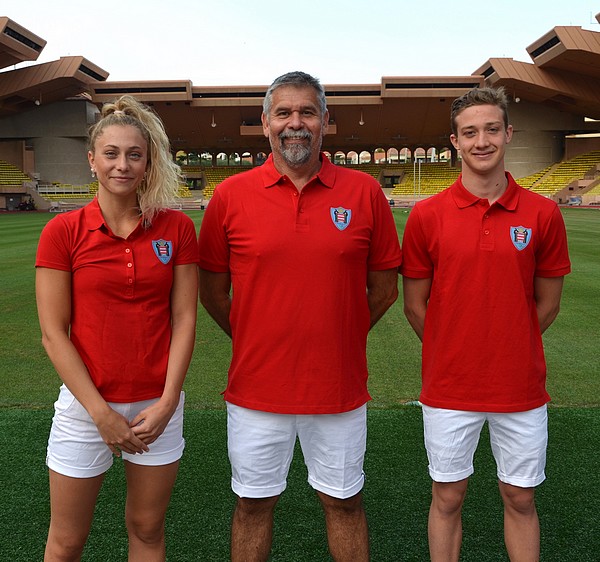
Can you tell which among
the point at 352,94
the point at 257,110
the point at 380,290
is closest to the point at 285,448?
the point at 380,290

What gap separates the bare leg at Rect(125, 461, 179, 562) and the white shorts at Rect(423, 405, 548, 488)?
3.59 ft

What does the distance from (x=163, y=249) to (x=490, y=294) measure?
4.35ft

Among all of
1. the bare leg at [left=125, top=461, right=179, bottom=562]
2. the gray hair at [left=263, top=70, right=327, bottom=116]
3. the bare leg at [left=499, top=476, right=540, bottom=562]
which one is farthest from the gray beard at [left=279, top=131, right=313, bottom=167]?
the bare leg at [left=499, top=476, right=540, bottom=562]

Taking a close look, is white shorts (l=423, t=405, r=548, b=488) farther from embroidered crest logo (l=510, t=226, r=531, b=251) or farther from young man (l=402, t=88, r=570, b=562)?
embroidered crest logo (l=510, t=226, r=531, b=251)

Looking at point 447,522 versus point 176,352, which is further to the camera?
point 447,522

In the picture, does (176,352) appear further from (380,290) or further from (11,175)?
(11,175)

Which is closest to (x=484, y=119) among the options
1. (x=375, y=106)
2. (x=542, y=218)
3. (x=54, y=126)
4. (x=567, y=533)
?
(x=542, y=218)

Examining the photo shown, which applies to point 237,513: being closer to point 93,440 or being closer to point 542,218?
point 93,440

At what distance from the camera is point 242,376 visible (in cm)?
253

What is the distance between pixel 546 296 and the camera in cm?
263

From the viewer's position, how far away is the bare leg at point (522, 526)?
8.26ft

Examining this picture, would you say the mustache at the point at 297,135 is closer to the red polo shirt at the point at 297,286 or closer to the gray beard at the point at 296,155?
the gray beard at the point at 296,155

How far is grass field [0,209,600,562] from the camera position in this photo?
9.88 feet

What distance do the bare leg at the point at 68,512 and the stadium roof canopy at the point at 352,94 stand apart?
1465 inches
